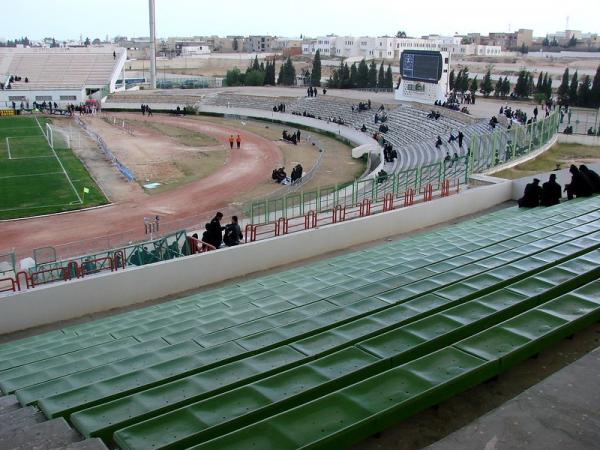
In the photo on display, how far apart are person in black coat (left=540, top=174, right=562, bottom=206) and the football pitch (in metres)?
17.5

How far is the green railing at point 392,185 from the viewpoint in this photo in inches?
628

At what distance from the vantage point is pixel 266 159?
36.7 m

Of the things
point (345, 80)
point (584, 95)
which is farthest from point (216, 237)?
point (345, 80)

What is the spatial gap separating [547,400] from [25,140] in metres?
43.3

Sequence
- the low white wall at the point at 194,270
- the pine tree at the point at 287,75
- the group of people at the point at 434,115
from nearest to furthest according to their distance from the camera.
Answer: the low white wall at the point at 194,270
the group of people at the point at 434,115
the pine tree at the point at 287,75

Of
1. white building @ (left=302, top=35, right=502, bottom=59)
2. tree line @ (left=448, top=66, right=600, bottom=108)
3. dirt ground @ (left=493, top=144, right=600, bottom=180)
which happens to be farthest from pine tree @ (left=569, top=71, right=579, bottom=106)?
white building @ (left=302, top=35, right=502, bottom=59)

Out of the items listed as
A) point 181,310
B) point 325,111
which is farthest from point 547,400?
point 325,111

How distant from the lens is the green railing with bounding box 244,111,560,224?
52.3 ft

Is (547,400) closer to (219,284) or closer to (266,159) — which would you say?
(219,284)

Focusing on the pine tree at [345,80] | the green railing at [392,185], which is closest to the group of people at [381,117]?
the green railing at [392,185]

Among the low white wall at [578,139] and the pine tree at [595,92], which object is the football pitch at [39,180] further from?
the pine tree at [595,92]

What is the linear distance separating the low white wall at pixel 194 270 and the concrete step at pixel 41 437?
245 inches

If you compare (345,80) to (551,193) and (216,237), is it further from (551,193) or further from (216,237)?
(216,237)

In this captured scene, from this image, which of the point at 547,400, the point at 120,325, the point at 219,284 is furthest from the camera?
the point at 219,284
